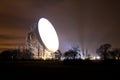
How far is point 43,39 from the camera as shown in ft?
217

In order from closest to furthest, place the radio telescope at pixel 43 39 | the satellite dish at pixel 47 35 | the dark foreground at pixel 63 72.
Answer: the dark foreground at pixel 63 72 < the radio telescope at pixel 43 39 < the satellite dish at pixel 47 35

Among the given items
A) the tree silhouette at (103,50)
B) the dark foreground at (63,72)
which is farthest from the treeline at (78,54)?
the dark foreground at (63,72)

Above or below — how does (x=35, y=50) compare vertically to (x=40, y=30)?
below

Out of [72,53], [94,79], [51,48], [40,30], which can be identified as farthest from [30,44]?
[94,79]

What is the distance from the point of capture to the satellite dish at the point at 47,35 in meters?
65.5

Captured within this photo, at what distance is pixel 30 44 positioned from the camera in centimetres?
7731

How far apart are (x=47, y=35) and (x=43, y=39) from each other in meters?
4.32

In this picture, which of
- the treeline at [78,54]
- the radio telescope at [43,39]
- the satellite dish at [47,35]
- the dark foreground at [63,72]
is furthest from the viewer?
the treeline at [78,54]

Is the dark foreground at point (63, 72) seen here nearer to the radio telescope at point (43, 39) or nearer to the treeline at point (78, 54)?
the radio telescope at point (43, 39)

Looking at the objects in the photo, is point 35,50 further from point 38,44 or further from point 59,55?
point 59,55

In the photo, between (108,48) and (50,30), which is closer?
(50,30)

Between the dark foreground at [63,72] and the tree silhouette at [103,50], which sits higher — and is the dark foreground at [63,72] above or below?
below

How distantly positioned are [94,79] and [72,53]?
286ft

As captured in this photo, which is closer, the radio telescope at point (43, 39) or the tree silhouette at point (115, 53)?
the radio telescope at point (43, 39)
